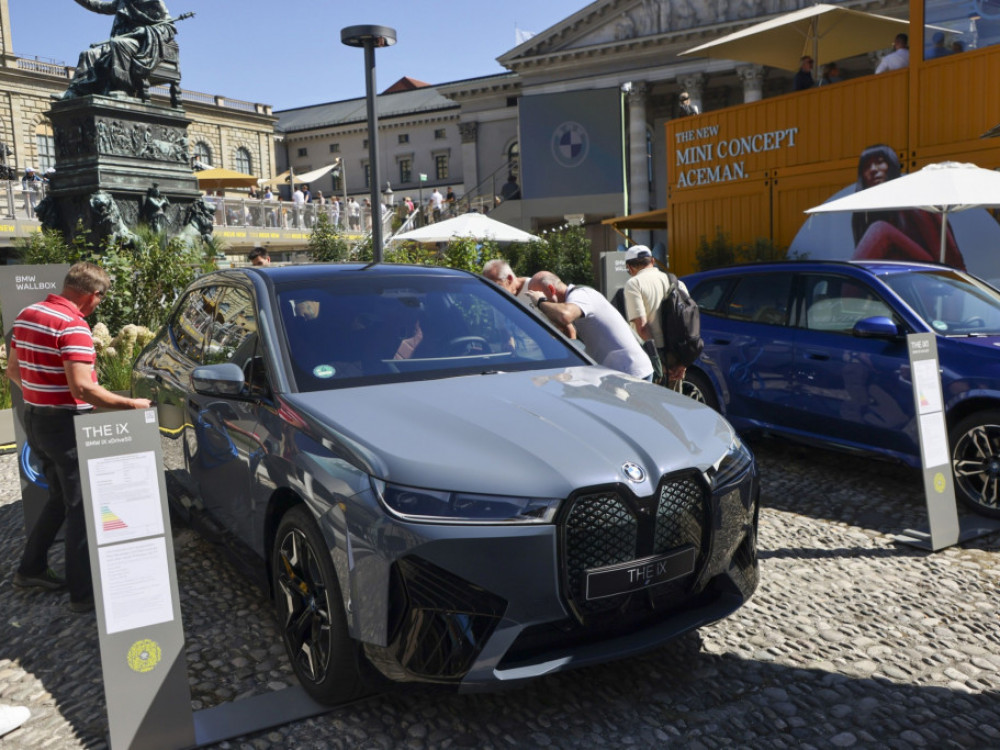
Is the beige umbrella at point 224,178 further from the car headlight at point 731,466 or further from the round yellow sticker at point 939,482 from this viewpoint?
the car headlight at point 731,466

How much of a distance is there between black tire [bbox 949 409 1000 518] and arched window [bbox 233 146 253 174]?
75263mm

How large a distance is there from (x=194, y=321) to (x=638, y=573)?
3109 mm

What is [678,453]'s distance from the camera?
329 centimetres

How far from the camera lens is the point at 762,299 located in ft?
24.7

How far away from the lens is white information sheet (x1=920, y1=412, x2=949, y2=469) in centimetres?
527

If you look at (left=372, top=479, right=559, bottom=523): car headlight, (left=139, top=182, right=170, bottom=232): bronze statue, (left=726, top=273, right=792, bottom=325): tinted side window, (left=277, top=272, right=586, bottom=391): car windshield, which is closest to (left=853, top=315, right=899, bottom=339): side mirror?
(left=726, top=273, right=792, bottom=325): tinted side window

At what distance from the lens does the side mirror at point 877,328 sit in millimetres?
6145

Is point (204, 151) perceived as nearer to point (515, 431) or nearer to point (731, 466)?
point (515, 431)

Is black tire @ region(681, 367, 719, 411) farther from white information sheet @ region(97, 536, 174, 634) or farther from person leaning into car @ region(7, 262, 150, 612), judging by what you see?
white information sheet @ region(97, 536, 174, 634)

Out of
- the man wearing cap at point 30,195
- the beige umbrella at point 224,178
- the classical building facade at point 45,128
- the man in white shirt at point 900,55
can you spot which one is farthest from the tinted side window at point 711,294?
the beige umbrella at point 224,178

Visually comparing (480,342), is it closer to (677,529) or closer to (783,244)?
(677,529)

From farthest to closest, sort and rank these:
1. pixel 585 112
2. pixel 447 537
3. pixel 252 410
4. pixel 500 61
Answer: pixel 500 61 → pixel 585 112 → pixel 252 410 → pixel 447 537

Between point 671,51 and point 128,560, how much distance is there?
44.3 m

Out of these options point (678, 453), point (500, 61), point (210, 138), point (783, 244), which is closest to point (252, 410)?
point (678, 453)
